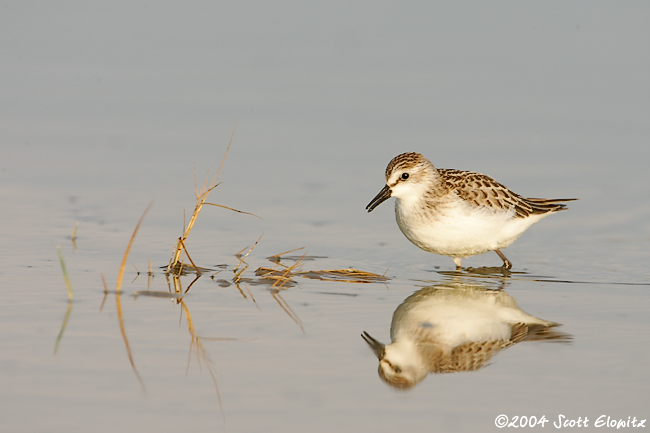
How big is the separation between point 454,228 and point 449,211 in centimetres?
19

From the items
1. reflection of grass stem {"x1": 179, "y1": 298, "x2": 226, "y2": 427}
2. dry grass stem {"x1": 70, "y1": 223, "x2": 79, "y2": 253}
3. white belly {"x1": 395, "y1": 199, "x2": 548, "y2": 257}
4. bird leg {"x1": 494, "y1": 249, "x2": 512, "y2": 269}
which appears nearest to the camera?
reflection of grass stem {"x1": 179, "y1": 298, "x2": 226, "y2": 427}

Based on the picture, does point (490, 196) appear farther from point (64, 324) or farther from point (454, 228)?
point (64, 324)

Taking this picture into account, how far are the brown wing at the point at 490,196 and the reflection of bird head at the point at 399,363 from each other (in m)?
3.39

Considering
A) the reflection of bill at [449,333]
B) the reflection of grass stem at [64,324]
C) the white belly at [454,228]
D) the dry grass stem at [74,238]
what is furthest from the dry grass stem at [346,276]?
the dry grass stem at [74,238]

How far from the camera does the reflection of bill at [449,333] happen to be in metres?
5.84

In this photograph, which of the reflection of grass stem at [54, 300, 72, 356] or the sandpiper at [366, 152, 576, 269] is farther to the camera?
the sandpiper at [366, 152, 576, 269]

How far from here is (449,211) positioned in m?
9.14

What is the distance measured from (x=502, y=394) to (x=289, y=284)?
2.74 m

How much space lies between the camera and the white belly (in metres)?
9.02

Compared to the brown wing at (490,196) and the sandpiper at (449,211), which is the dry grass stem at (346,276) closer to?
the sandpiper at (449,211)

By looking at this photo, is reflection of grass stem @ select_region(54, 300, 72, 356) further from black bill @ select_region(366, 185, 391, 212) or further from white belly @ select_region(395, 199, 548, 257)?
white belly @ select_region(395, 199, 548, 257)
